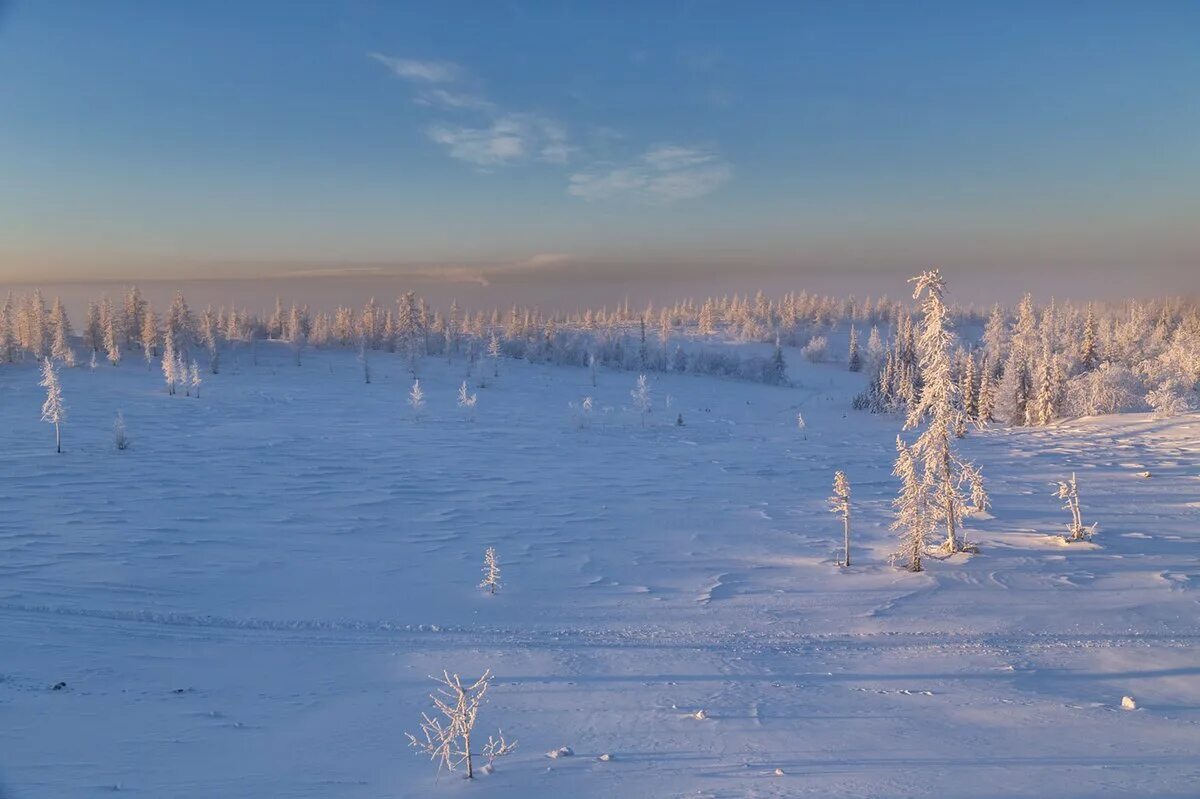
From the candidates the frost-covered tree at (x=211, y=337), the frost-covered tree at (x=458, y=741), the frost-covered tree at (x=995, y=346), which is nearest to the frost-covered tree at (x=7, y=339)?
the frost-covered tree at (x=211, y=337)

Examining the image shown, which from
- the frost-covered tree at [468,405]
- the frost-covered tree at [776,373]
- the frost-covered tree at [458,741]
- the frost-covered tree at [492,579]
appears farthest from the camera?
the frost-covered tree at [776,373]

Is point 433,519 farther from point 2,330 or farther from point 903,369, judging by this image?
point 2,330

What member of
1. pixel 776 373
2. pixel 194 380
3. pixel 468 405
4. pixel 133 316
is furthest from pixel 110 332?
pixel 776 373

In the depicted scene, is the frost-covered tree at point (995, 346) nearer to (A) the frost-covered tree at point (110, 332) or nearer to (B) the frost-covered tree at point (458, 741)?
(B) the frost-covered tree at point (458, 741)

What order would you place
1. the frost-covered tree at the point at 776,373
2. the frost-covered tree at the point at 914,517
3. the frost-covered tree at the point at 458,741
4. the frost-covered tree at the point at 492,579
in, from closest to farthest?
1. the frost-covered tree at the point at 458,741
2. the frost-covered tree at the point at 492,579
3. the frost-covered tree at the point at 914,517
4. the frost-covered tree at the point at 776,373

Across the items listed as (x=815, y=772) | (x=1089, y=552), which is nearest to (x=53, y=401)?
(x=815, y=772)

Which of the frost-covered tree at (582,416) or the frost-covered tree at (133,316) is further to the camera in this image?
the frost-covered tree at (133,316)

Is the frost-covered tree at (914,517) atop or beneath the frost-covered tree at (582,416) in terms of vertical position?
atop

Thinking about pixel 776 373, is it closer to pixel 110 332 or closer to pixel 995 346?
pixel 995 346

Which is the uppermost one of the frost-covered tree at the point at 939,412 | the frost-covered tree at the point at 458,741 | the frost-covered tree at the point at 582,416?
the frost-covered tree at the point at 939,412
